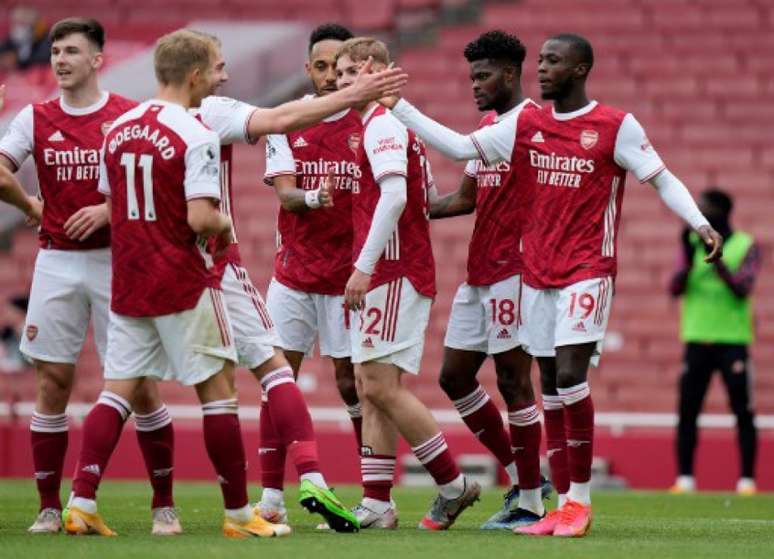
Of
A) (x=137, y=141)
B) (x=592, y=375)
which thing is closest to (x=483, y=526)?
(x=137, y=141)

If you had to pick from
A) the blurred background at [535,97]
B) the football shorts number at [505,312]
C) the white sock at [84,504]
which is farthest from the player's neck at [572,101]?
the blurred background at [535,97]

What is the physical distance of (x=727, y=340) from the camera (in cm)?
1406

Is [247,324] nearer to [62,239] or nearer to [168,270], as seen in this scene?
[168,270]

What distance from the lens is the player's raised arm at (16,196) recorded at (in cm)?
852

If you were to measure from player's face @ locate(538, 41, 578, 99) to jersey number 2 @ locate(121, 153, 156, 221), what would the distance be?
2.06m

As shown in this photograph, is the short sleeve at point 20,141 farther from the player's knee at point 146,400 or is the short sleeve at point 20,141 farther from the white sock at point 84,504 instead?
the white sock at point 84,504

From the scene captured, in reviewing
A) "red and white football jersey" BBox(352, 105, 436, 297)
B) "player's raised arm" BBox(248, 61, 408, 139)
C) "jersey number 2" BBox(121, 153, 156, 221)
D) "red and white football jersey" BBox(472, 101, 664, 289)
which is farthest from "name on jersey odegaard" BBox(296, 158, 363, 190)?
"jersey number 2" BBox(121, 153, 156, 221)

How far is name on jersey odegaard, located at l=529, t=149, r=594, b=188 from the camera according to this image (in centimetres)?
861

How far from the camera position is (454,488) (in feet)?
29.0

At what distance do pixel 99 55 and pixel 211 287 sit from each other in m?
1.60

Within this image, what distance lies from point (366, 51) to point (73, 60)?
140 cm

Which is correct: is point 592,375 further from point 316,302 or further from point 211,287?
point 211,287

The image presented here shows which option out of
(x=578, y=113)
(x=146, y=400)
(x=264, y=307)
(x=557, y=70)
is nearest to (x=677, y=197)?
(x=578, y=113)

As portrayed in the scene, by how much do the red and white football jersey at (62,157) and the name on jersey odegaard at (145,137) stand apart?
2.88 ft
